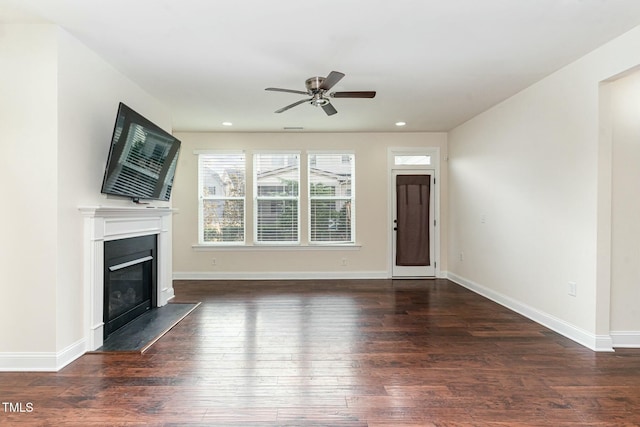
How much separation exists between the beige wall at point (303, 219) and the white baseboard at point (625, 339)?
10.8 ft

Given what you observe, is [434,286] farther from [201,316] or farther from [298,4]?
[298,4]

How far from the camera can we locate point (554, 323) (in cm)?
354

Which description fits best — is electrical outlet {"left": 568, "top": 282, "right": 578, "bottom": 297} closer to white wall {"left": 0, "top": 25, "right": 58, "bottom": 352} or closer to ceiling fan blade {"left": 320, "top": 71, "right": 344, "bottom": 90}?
ceiling fan blade {"left": 320, "top": 71, "right": 344, "bottom": 90}

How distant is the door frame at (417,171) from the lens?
20.6 feet

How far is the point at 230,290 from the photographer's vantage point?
5.38 metres

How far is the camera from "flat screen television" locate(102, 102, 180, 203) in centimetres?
302

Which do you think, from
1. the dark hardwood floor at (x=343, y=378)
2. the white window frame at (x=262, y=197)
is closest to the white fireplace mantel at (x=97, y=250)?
the dark hardwood floor at (x=343, y=378)

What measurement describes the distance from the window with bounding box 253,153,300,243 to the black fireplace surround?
223 centimetres

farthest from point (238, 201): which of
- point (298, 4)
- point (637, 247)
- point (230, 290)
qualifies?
point (637, 247)

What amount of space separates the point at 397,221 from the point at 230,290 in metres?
3.15

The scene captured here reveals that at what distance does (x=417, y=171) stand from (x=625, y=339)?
386 cm

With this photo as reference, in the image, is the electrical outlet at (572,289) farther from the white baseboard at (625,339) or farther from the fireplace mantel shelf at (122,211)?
the fireplace mantel shelf at (122,211)

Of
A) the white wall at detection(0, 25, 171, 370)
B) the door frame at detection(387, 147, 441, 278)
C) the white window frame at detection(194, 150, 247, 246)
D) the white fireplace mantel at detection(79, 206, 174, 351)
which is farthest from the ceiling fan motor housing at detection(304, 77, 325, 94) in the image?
the door frame at detection(387, 147, 441, 278)

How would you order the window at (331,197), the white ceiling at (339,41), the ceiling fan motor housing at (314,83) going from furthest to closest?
the window at (331,197) < the ceiling fan motor housing at (314,83) < the white ceiling at (339,41)
